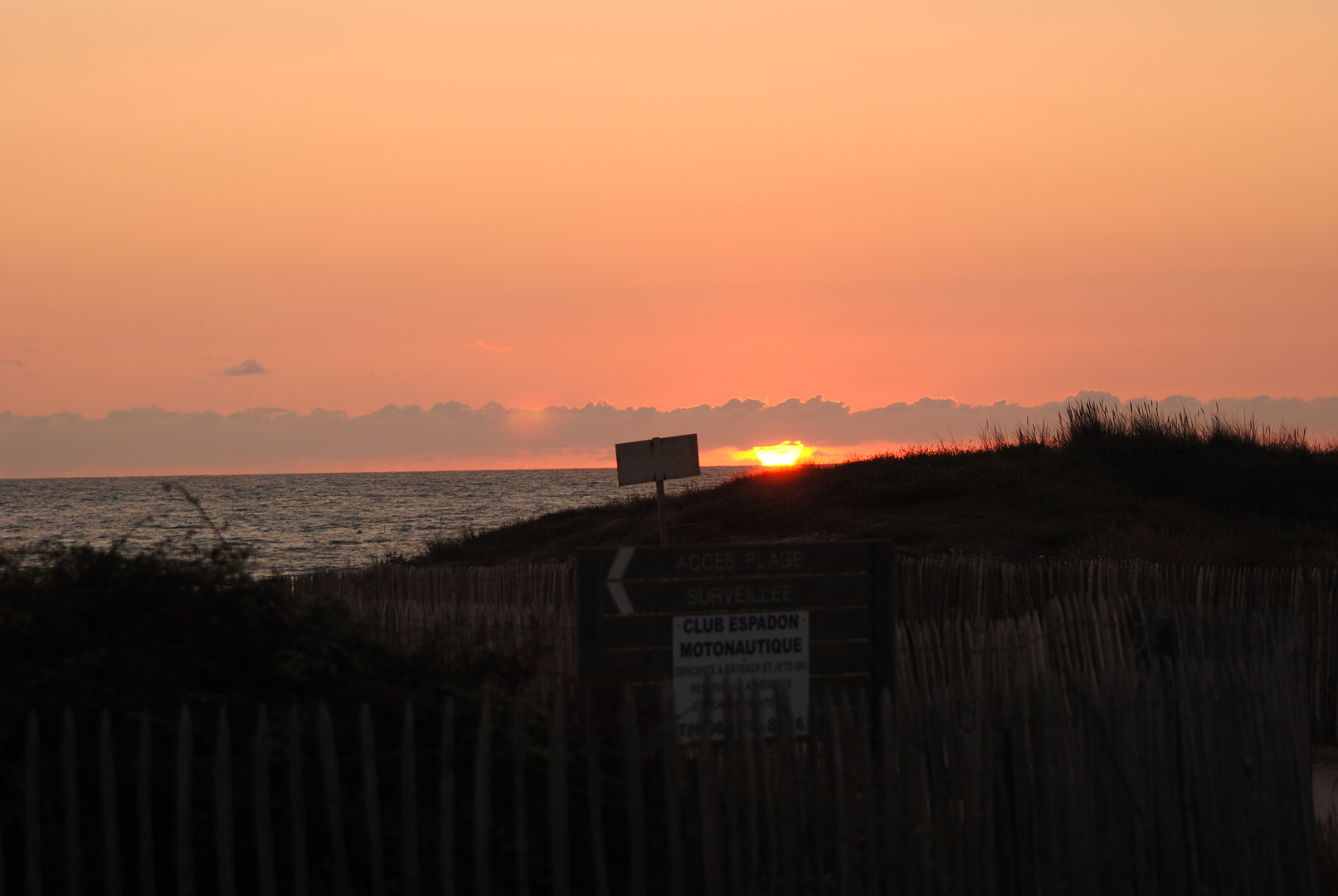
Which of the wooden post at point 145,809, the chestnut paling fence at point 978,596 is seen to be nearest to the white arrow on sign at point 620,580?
the wooden post at point 145,809

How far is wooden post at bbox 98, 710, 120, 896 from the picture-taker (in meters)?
3.56

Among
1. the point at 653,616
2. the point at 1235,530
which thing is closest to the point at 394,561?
the point at 1235,530

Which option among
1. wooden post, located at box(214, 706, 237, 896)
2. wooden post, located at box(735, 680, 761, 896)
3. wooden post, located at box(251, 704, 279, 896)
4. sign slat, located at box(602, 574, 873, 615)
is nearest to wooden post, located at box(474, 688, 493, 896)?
wooden post, located at box(251, 704, 279, 896)

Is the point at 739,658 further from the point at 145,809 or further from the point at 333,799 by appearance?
the point at 145,809

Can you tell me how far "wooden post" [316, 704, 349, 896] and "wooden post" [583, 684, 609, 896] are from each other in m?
0.82

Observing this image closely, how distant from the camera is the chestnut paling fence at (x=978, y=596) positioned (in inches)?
369

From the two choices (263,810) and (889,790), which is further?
(889,790)

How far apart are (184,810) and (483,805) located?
36.5 inches

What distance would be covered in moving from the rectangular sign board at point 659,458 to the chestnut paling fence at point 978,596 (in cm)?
137

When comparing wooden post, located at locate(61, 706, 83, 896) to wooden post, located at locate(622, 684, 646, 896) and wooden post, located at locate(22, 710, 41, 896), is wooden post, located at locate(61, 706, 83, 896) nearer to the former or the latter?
wooden post, located at locate(22, 710, 41, 896)

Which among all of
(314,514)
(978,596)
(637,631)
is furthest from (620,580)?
(314,514)

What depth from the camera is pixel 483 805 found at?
12.4 ft

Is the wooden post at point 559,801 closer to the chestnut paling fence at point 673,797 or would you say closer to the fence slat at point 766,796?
the chestnut paling fence at point 673,797

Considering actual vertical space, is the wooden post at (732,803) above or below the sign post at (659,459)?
below
